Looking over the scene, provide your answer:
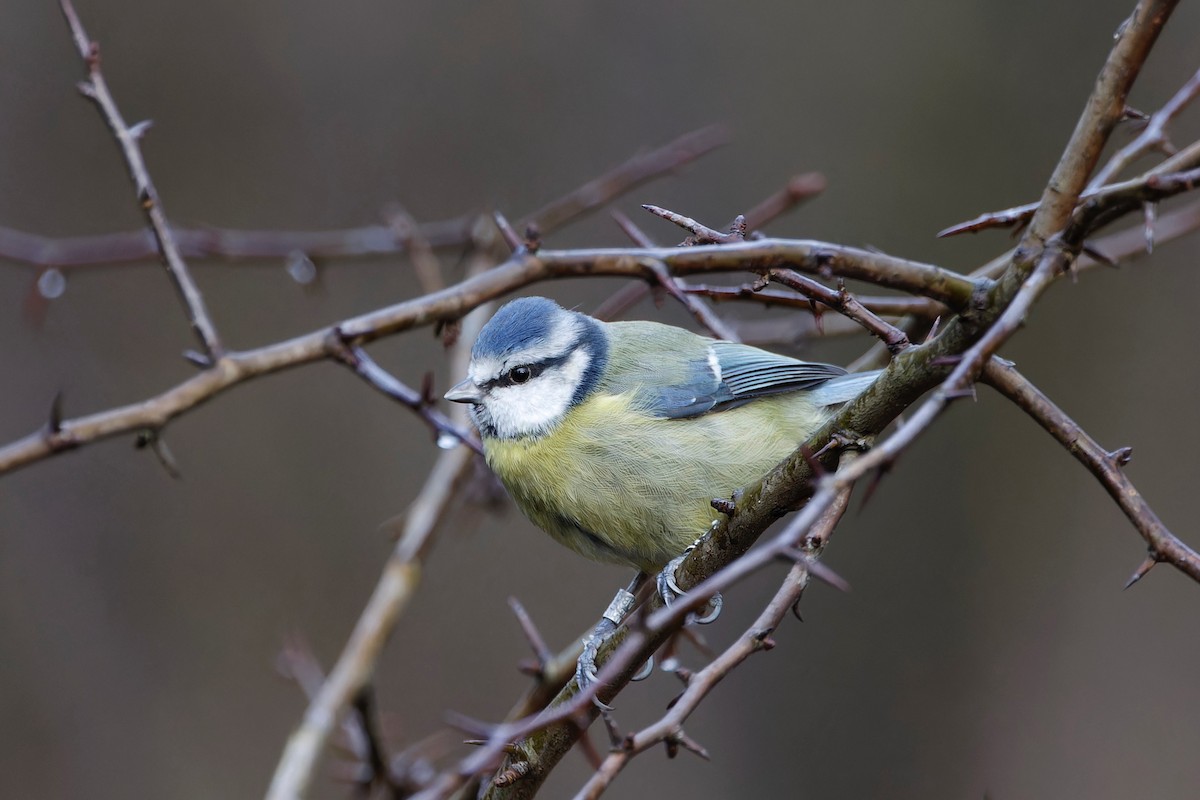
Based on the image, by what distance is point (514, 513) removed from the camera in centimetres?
459

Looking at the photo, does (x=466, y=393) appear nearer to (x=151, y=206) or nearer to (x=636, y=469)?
(x=636, y=469)

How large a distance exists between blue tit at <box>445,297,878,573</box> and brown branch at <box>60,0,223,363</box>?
91cm

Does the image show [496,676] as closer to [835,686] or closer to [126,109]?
[835,686]

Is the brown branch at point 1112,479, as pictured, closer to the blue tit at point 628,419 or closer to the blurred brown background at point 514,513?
the blue tit at point 628,419

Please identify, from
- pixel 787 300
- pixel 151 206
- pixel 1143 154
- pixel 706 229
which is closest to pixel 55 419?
pixel 151 206

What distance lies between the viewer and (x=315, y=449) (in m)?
4.54

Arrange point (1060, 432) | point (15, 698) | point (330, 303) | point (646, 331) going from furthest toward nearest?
point (330, 303) < point (15, 698) < point (646, 331) < point (1060, 432)

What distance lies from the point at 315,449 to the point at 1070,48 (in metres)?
3.64

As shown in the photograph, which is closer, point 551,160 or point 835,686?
point 835,686

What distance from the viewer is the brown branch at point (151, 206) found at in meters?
1.75

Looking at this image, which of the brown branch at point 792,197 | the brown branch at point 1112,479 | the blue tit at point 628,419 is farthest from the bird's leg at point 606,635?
the brown branch at point 792,197

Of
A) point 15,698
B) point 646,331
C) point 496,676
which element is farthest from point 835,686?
point 15,698

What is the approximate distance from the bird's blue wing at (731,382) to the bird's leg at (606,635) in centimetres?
48

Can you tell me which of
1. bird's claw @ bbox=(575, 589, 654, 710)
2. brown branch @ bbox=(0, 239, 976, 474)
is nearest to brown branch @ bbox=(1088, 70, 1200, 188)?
brown branch @ bbox=(0, 239, 976, 474)
